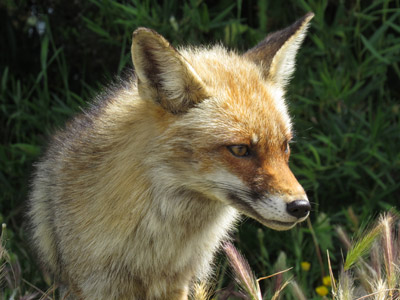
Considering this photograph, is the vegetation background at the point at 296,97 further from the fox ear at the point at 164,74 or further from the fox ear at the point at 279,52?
the fox ear at the point at 164,74

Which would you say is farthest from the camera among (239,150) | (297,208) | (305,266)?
(305,266)

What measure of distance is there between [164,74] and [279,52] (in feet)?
2.19

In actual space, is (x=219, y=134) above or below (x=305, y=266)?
above

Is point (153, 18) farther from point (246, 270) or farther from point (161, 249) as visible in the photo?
point (246, 270)

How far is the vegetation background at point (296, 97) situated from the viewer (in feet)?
13.7

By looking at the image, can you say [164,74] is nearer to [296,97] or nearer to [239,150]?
[239,150]

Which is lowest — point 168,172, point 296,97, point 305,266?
point 305,266

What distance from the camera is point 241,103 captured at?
273 cm

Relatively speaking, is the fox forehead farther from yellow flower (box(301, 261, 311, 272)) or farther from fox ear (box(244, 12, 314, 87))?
yellow flower (box(301, 261, 311, 272))

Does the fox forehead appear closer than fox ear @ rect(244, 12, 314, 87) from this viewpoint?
Yes

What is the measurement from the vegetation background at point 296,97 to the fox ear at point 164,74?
1378 millimetres

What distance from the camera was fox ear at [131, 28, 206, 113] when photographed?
8.49 feet

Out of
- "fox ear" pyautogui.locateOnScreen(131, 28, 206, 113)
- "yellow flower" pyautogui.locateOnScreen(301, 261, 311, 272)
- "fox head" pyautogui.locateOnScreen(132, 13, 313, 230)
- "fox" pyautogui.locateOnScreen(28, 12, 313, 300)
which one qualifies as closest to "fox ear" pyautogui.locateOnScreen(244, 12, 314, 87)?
"fox" pyautogui.locateOnScreen(28, 12, 313, 300)

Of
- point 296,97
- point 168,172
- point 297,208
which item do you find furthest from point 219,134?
point 296,97
